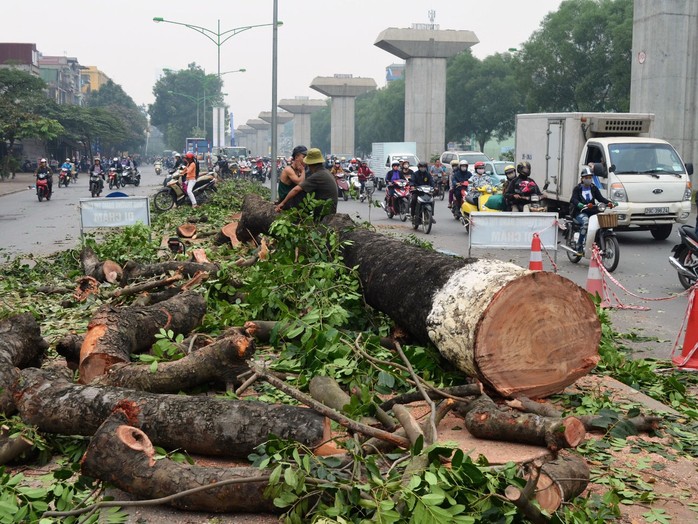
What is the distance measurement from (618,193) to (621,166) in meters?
0.87

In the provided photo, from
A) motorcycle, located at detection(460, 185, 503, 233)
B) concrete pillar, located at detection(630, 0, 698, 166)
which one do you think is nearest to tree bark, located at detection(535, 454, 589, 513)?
motorcycle, located at detection(460, 185, 503, 233)

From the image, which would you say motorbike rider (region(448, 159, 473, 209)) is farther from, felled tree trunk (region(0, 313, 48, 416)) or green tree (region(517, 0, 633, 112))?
green tree (region(517, 0, 633, 112))

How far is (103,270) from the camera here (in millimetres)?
10664

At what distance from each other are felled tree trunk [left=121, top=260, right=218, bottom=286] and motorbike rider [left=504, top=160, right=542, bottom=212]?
9.66 m

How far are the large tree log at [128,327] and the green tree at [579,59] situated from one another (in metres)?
46.6

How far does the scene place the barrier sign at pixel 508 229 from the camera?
1237cm

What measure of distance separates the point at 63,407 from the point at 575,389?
11.3 feet

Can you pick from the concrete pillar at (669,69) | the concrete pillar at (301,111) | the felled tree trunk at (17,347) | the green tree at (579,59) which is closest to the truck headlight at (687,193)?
the concrete pillar at (669,69)

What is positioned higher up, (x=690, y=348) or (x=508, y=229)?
(x=508, y=229)

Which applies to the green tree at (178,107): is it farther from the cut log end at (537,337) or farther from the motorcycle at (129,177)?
the cut log end at (537,337)

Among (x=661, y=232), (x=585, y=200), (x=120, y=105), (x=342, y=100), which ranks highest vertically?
(x=120, y=105)

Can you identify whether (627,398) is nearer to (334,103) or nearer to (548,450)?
(548,450)

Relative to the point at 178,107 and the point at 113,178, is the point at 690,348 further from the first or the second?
the point at 178,107

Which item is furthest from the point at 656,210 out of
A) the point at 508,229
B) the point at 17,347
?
the point at 17,347
